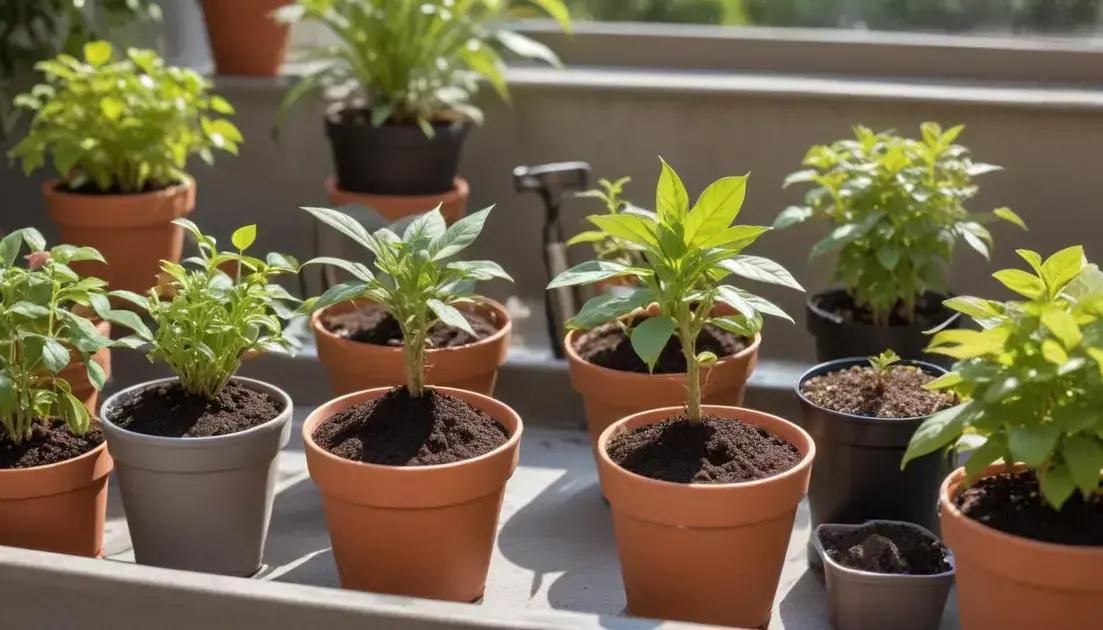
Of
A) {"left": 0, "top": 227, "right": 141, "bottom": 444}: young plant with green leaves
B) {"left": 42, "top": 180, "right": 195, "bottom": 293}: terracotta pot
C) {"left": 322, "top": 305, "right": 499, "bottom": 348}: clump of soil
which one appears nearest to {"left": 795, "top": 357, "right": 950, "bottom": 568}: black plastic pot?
{"left": 322, "top": 305, "right": 499, "bottom": 348}: clump of soil

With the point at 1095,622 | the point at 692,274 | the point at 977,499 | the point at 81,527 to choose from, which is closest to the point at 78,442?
the point at 81,527

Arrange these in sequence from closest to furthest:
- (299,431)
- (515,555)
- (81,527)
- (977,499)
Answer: (977,499), (81,527), (515,555), (299,431)

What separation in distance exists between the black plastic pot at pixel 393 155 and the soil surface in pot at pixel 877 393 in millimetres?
1336

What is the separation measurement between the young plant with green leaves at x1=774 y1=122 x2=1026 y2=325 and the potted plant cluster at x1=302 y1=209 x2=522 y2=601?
775mm

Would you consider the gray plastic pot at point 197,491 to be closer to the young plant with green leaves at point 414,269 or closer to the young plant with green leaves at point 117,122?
the young plant with green leaves at point 414,269

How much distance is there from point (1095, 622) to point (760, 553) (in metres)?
0.47

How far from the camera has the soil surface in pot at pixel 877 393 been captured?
2.38 metres

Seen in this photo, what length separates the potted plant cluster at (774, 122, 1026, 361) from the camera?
8.93 feet

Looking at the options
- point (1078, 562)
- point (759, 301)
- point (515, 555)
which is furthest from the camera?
point (515, 555)

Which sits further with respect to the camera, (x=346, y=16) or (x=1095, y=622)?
(x=346, y=16)

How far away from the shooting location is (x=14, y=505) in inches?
88.9

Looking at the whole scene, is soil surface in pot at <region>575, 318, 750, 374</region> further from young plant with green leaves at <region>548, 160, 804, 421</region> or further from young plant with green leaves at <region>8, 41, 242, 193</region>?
young plant with green leaves at <region>8, 41, 242, 193</region>

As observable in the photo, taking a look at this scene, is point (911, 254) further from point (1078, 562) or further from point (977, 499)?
point (1078, 562)

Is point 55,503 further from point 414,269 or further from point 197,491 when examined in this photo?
point 414,269
